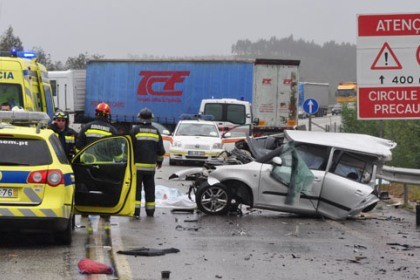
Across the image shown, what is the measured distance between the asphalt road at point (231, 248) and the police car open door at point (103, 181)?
38 centimetres

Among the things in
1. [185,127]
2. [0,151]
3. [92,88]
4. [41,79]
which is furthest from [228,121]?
[0,151]

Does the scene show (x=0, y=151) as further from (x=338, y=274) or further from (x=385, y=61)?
(x=385, y=61)

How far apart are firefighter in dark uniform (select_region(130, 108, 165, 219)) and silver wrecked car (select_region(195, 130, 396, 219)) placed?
2.94 feet

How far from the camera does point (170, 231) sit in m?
12.7

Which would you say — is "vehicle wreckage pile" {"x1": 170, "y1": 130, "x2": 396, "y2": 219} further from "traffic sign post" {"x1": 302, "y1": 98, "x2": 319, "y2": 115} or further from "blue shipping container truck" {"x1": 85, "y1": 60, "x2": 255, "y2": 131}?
A: "blue shipping container truck" {"x1": 85, "y1": 60, "x2": 255, "y2": 131}

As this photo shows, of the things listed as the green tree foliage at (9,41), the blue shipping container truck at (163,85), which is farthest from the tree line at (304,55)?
the blue shipping container truck at (163,85)

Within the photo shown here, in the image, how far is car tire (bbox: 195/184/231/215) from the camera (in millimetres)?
14703

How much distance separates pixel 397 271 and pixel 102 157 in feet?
15.7

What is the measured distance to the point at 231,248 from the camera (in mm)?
11125

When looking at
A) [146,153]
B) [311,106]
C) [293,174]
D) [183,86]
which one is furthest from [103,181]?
[183,86]

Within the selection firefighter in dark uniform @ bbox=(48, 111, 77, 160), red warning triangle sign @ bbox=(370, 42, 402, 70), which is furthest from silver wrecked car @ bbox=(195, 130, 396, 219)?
red warning triangle sign @ bbox=(370, 42, 402, 70)

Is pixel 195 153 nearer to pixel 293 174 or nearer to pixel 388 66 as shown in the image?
pixel 293 174

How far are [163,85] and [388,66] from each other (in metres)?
29.5

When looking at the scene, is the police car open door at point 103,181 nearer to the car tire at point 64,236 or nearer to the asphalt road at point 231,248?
the asphalt road at point 231,248
